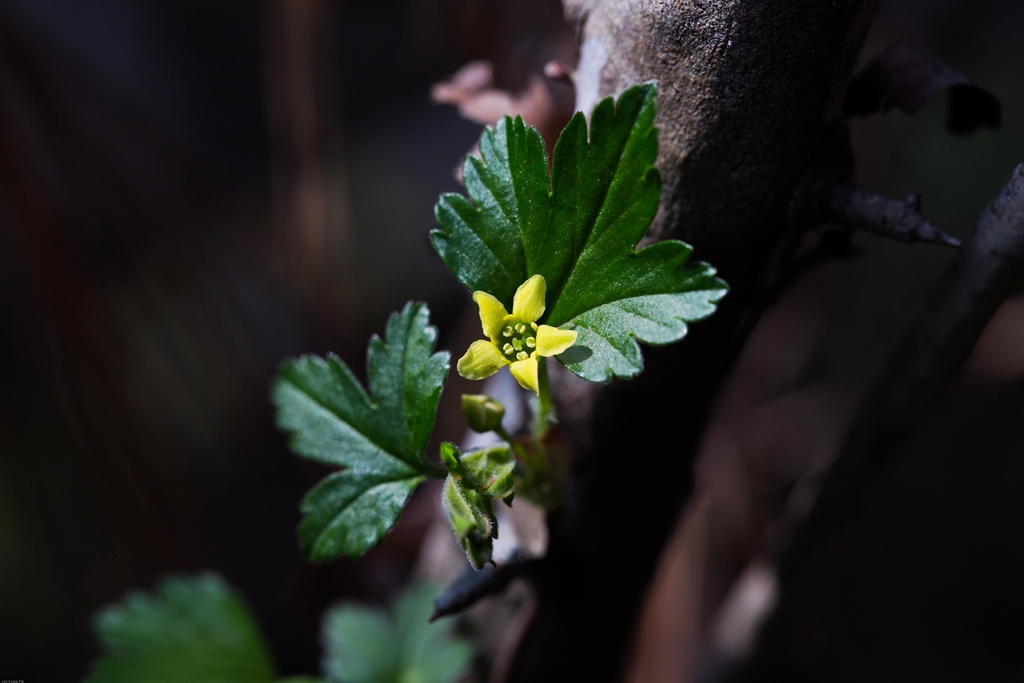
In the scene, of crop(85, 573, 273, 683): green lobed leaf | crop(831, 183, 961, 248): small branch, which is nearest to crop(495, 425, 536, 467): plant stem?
crop(831, 183, 961, 248): small branch

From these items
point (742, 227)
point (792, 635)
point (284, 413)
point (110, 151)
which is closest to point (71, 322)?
point (110, 151)

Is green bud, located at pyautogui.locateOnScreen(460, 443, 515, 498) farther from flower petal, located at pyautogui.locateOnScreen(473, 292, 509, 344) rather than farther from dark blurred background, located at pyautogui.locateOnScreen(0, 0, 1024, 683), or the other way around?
dark blurred background, located at pyautogui.locateOnScreen(0, 0, 1024, 683)

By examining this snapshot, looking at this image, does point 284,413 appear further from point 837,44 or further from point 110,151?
point 110,151

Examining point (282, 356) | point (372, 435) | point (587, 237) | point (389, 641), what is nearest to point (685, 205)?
point (587, 237)

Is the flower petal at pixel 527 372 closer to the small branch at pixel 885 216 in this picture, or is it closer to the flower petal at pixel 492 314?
the flower petal at pixel 492 314

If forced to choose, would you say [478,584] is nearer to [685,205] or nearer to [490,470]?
[490,470]
